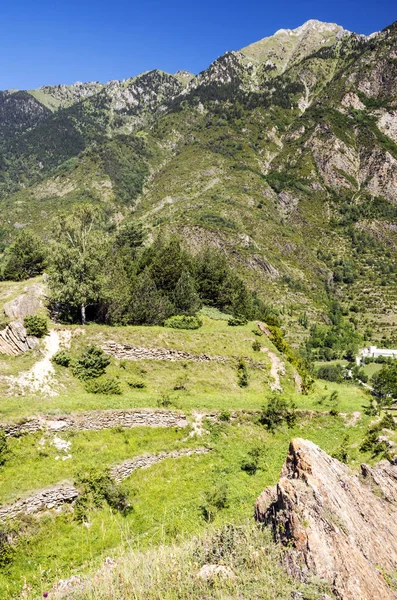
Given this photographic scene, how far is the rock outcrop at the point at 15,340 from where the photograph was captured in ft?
101

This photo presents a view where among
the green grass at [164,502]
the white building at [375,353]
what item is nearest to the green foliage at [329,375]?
the white building at [375,353]

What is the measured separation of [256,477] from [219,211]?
5835 inches

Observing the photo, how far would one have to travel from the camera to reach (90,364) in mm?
31531

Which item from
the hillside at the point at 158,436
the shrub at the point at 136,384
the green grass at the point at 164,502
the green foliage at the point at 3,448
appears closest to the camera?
the hillside at the point at 158,436

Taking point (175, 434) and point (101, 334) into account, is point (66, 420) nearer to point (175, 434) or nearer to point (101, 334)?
point (175, 434)

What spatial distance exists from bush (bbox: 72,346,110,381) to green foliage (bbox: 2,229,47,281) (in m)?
22.8

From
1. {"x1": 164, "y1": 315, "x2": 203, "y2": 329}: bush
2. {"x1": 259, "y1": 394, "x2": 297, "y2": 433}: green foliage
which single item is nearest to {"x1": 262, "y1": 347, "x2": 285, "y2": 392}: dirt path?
{"x1": 259, "y1": 394, "x2": 297, "y2": 433}: green foliage

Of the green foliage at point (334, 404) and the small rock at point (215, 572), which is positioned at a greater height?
the small rock at point (215, 572)

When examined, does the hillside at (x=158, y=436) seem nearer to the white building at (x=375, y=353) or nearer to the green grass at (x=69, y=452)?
the green grass at (x=69, y=452)

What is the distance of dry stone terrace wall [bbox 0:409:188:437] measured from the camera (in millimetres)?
21625

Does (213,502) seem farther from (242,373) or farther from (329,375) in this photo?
(329,375)

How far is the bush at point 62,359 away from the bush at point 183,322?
12.0 metres

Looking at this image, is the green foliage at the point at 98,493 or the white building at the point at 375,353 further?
the white building at the point at 375,353

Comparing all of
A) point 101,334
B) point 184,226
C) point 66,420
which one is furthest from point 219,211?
point 66,420
